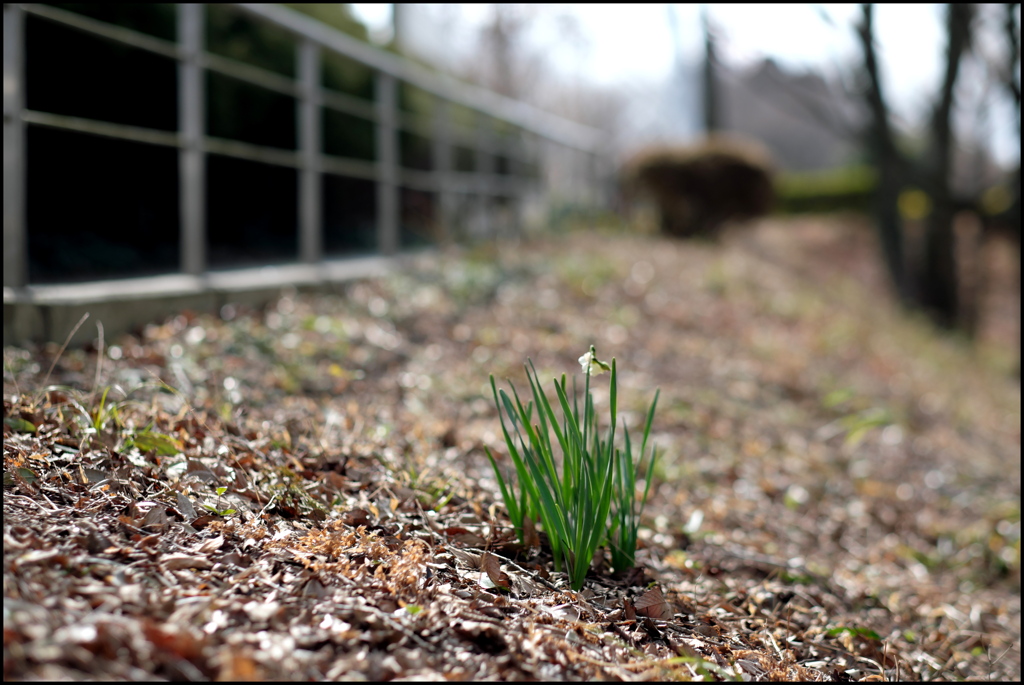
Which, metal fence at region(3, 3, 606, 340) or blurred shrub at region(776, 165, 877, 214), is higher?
blurred shrub at region(776, 165, 877, 214)

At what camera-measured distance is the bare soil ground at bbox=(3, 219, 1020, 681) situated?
60.8 inches

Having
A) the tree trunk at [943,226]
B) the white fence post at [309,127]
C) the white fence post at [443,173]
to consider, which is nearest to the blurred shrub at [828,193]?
the tree trunk at [943,226]

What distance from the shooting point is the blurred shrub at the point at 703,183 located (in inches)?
467

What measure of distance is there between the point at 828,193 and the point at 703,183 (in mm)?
10130

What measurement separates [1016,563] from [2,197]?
4918 millimetres

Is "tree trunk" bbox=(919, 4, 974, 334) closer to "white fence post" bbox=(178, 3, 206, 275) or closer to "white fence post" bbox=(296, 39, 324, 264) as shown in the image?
"white fence post" bbox=(296, 39, 324, 264)

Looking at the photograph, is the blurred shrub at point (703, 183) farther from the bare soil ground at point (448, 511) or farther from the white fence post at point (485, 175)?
the bare soil ground at point (448, 511)

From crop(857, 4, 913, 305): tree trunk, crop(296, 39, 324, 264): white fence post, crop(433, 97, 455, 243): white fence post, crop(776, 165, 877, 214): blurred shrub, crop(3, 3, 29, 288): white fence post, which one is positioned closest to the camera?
crop(3, 3, 29, 288): white fence post

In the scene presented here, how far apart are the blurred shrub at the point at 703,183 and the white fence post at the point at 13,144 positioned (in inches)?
394

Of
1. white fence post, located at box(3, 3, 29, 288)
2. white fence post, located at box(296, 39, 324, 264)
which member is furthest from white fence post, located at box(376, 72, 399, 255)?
white fence post, located at box(3, 3, 29, 288)

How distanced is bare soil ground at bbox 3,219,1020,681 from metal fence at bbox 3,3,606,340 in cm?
47

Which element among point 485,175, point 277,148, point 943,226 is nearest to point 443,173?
point 485,175

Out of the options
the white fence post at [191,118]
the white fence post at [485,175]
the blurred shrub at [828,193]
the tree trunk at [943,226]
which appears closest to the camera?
the white fence post at [191,118]

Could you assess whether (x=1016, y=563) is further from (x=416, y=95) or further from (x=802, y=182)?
(x=802, y=182)
